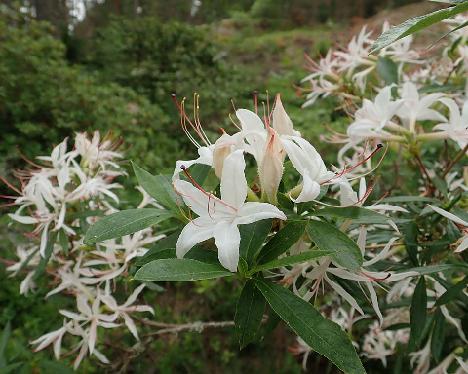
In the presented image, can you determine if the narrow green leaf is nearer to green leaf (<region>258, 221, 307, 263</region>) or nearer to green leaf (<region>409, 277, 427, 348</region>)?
green leaf (<region>409, 277, 427, 348</region>)

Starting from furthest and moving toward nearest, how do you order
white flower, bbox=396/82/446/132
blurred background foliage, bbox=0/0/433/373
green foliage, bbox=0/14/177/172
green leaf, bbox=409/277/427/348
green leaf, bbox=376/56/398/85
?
green foliage, bbox=0/14/177/172, blurred background foliage, bbox=0/0/433/373, green leaf, bbox=376/56/398/85, white flower, bbox=396/82/446/132, green leaf, bbox=409/277/427/348

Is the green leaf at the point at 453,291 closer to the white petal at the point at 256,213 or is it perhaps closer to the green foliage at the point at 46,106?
the white petal at the point at 256,213

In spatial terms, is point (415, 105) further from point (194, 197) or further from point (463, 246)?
point (194, 197)

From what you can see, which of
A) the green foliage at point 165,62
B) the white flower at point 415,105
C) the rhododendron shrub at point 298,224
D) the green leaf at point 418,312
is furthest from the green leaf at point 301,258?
the green foliage at point 165,62

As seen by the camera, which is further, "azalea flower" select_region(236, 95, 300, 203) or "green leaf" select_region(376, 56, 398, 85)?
"green leaf" select_region(376, 56, 398, 85)

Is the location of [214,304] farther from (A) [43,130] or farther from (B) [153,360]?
(A) [43,130]

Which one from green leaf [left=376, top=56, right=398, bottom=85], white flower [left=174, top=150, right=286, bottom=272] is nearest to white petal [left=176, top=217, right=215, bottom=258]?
white flower [left=174, top=150, right=286, bottom=272]
